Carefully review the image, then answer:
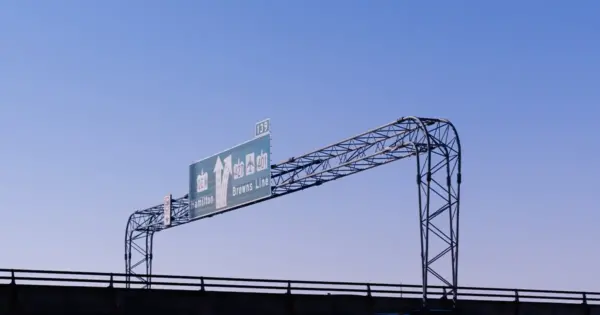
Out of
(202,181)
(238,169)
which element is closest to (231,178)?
(238,169)

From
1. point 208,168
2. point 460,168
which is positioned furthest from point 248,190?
point 460,168

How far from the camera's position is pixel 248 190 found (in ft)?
158

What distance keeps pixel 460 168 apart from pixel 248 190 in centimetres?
1332

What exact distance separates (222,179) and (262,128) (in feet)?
16.4

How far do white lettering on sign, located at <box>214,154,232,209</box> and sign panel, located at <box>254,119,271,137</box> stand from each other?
3.16 meters

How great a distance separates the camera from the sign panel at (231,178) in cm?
4712

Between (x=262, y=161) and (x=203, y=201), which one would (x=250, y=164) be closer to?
(x=262, y=161)

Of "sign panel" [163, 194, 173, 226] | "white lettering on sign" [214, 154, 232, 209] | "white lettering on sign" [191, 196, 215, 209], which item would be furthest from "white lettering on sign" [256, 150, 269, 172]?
"sign panel" [163, 194, 173, 226]

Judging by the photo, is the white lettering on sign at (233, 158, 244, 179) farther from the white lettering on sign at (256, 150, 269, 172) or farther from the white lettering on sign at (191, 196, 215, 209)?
the white lettering on sign at (191, 196, 215, 209)

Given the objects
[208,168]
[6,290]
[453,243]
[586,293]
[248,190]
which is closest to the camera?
[6,290]

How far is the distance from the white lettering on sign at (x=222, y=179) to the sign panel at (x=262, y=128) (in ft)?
10.4

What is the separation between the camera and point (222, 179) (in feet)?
166

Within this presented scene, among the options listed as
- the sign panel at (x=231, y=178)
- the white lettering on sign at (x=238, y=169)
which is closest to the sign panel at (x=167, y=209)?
the sign panel at (x=231, y=178)

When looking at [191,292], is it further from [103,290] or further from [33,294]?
[33,294]
